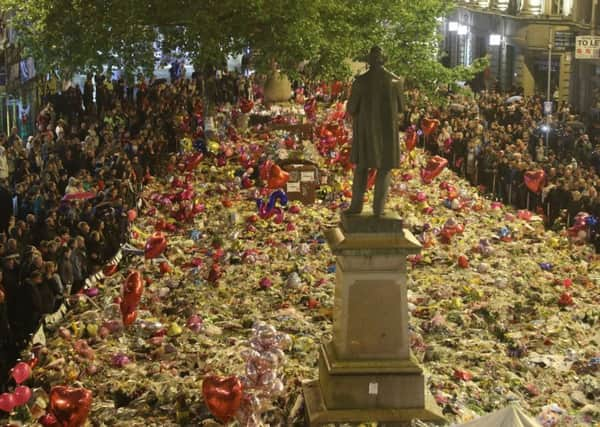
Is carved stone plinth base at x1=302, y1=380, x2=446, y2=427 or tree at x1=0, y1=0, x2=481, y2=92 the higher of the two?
tree at x1=0, y1=0, x2=481, y2=92

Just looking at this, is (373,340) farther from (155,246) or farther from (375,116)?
(155,246)

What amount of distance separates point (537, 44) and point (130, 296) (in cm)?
3399

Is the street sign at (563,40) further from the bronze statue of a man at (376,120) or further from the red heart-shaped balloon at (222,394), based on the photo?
the red heart-shaped balloon at (222,394)

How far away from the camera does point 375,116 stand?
11.4 meters

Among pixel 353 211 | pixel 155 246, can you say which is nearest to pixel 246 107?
pixel 155 246

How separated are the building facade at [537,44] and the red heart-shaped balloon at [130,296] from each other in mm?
25772

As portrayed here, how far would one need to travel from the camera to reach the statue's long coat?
37.6ft

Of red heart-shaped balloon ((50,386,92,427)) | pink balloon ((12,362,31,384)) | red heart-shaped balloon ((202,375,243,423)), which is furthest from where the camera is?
pink balloon ((12,362,31,384))

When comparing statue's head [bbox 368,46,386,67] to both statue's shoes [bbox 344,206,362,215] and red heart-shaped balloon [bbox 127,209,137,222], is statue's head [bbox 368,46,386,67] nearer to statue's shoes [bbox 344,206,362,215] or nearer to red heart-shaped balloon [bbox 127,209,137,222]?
statue's shoes [bbox 344,206,362,215]

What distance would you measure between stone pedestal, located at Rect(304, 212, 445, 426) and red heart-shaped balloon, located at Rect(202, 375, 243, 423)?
96 cm

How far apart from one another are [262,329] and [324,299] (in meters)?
3.61

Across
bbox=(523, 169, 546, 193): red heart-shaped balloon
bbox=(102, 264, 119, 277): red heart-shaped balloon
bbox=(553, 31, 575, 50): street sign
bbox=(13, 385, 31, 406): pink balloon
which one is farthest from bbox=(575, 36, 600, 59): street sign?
bbox=(13, 385, 31, 406): pink balloon

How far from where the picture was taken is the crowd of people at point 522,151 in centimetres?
2247

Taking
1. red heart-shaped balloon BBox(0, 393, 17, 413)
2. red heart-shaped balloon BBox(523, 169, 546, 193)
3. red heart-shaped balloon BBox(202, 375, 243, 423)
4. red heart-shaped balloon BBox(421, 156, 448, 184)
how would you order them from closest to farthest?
1. red heart-shaped balloon BBox(202, 375, 243, 423)
2. red heart-shaped balloon BBox(0, 393, 17, 413)
3. red heart-shaped balloon BBox(523, 169, 546, 193)
4. red heart-shaped balloon BBox(421, 156, 448, 184)
